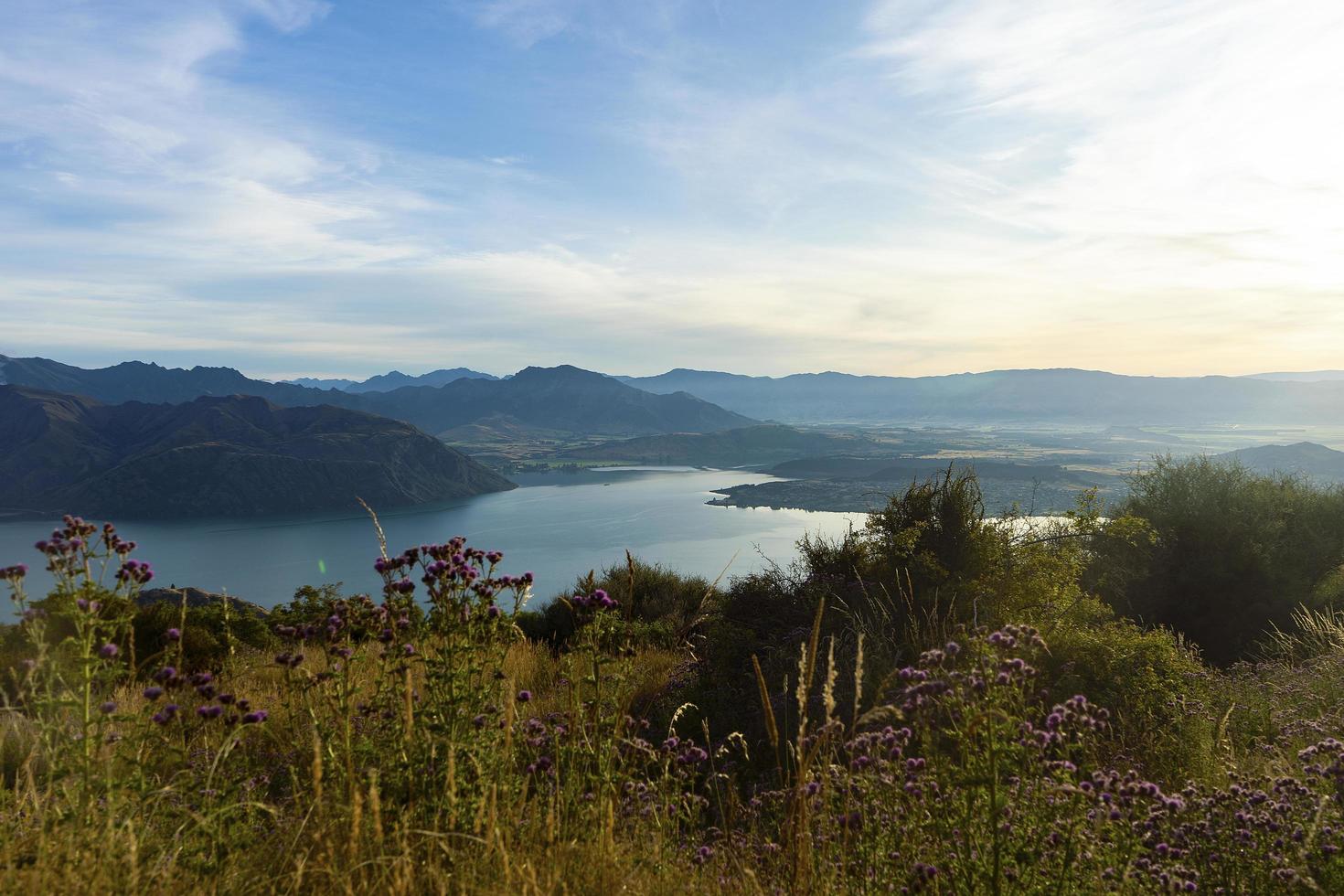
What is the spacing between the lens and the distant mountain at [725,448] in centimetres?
15550

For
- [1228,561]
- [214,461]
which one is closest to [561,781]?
[1228,561]

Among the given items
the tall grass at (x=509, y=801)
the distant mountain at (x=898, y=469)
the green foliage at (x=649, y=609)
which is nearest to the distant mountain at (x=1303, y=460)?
the distant mountain at (x=898, y=469)

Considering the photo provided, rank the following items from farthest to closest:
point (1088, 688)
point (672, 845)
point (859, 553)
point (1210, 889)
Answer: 1. point (859, 553)
2. point (1088, 688)
3. point (672, 845)
4. point (1210, 889)

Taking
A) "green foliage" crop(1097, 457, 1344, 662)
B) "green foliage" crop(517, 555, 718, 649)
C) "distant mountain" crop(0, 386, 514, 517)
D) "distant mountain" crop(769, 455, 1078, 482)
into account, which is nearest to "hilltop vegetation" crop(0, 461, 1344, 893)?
"green foliage" crop(517, 555, 718, 649)

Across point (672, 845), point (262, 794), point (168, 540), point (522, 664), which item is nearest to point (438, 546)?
point (262, 794)

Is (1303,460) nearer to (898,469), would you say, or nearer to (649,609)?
(898,469)

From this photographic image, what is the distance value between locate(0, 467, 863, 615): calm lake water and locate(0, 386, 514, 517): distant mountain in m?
9.63

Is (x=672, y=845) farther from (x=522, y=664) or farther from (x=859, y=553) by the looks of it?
(x=859, y=553)

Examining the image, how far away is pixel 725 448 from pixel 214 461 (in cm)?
9866

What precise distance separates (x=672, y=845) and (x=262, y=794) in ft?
5.07

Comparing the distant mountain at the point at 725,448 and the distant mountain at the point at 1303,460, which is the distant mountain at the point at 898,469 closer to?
the distant mountain at the point at 1303,460

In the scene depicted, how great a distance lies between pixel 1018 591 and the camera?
689 cm

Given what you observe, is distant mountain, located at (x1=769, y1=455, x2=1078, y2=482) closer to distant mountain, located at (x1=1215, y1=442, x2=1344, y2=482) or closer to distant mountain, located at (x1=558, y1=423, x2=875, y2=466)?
distant mountain, located at (x1=1215, y1=442, x2=1344, y2=482)

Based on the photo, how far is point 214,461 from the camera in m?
108
